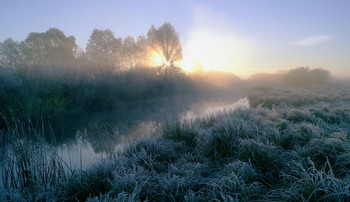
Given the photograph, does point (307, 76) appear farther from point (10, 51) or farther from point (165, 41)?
point (10, 51)

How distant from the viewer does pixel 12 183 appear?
2.78 metres

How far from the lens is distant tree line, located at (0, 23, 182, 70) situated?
2334 cm

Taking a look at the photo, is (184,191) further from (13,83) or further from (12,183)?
(13,83)

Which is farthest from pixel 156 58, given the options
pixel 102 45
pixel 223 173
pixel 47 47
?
pixel 223 173

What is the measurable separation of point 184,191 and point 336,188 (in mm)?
1550

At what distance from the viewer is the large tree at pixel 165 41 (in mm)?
25969

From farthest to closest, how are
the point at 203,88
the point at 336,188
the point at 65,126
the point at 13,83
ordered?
1. the point at 203,88
2. the point at 13,83
3. the point at 65,126
4. the point at 336,188

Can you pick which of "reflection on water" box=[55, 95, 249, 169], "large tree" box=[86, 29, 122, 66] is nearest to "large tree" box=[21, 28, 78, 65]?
"large tree" box=[86, 29, 122, 66]

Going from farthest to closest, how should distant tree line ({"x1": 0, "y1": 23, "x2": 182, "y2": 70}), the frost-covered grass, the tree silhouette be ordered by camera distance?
distant tree line ({"x1": 0, "y1": 23, "x2": 182, "y2": 70})
the tree silhouette
the frost-covered grass

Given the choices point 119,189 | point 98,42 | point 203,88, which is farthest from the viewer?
point 98,42

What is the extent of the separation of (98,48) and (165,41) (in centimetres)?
1015

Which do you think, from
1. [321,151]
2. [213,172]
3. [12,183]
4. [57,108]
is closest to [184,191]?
[213,172]

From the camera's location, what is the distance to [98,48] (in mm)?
27703

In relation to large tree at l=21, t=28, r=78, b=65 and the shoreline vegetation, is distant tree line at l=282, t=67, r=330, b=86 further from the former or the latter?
large tree at l=21, t=28, r=78, b=65
